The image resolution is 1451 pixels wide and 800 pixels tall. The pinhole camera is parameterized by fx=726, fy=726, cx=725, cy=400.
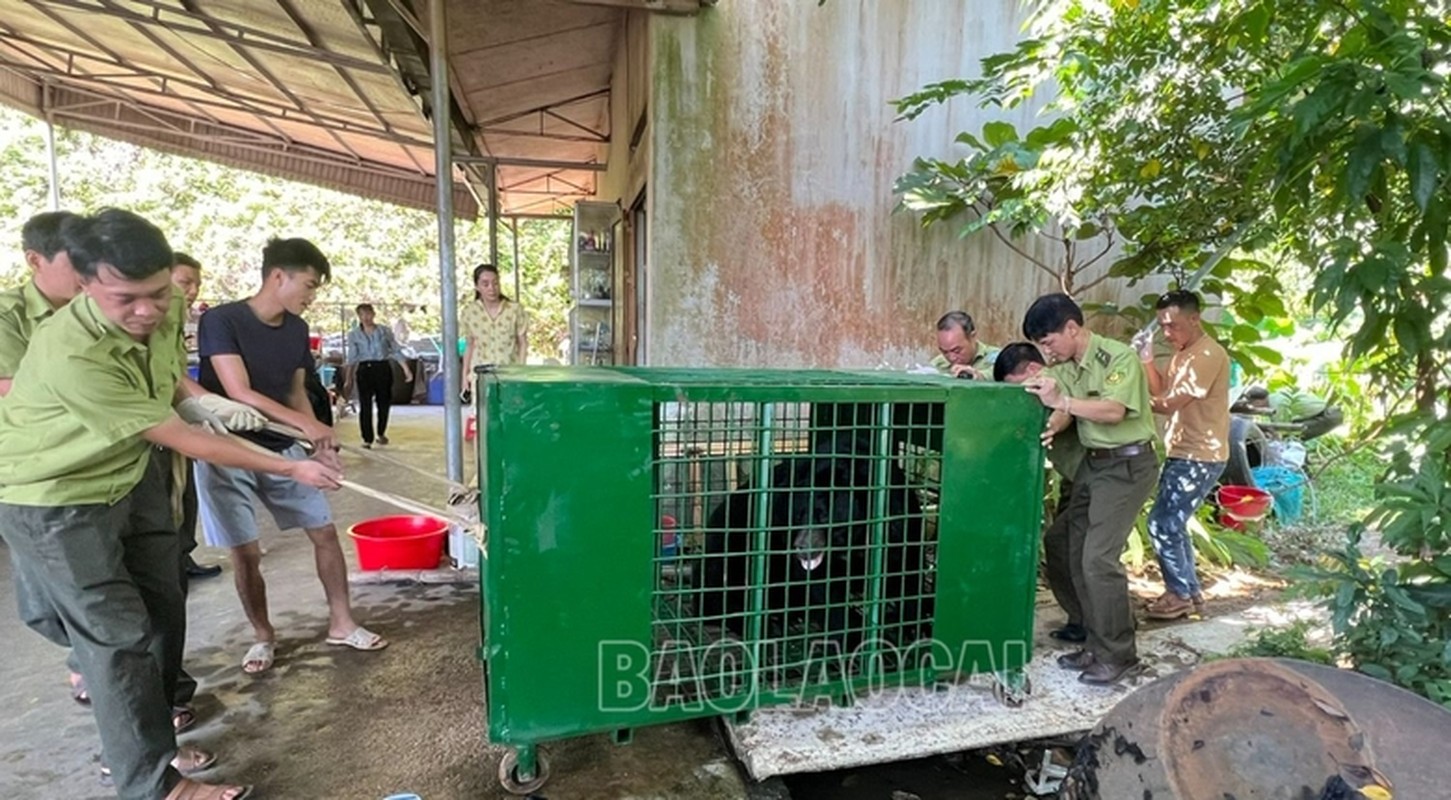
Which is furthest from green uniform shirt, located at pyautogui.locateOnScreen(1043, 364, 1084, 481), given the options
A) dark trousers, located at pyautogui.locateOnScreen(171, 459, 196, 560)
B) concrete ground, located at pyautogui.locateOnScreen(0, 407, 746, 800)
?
dark trousers, located at pyautogui.locateOnScreen(171, 459, 196, 560)

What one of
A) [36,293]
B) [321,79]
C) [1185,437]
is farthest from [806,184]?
[321,79]

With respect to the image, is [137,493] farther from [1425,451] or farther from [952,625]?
[1425,451]

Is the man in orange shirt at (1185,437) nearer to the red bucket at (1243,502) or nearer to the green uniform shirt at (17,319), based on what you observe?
the red bucket at (1243,502)

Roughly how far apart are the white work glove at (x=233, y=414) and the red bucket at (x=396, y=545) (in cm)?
127

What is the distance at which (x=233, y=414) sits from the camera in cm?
243

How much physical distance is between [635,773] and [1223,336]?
14.9 ft

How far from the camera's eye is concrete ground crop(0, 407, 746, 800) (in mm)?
2107

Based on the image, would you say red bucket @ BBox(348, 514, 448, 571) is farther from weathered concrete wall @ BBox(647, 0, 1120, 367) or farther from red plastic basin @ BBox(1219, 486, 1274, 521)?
red plastic basin @ BBox(1219, 486, 1274, 521)

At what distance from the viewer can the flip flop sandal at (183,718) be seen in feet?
7.73

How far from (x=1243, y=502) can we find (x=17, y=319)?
5943mm

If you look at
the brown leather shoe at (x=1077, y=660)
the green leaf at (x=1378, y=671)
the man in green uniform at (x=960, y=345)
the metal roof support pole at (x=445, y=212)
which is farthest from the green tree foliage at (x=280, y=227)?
the green leaf at (x=1378, y=671)

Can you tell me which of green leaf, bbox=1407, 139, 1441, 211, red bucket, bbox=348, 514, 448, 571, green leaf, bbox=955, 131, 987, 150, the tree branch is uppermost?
green leaf, bbox=955, 131, 987, 150

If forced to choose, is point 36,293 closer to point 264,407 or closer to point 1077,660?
point 264,407

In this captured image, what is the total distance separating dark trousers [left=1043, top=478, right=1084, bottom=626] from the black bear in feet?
3.56
